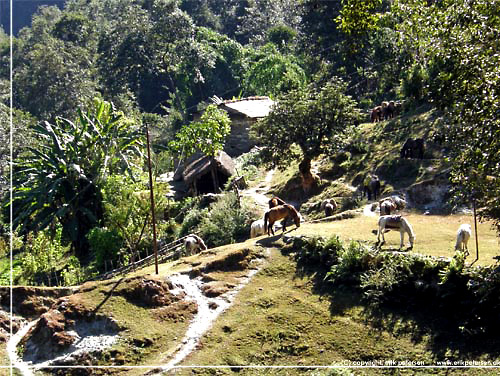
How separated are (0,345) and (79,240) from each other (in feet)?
57.8

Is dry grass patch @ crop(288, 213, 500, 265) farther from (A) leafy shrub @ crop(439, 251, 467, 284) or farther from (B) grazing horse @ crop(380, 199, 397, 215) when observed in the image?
(A) leafy shrub @ crop(439, 251, 467, 284)

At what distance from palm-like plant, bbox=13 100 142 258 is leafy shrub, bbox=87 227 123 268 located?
2.60 m

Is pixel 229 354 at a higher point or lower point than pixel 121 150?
lower

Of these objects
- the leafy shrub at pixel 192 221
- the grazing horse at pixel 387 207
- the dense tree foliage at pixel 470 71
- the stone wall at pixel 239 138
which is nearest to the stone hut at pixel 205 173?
the stone wall at pixel 239 138

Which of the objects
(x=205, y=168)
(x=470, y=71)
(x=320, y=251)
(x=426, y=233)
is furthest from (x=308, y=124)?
(x=470, y=71)

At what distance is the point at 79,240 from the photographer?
36.9 m

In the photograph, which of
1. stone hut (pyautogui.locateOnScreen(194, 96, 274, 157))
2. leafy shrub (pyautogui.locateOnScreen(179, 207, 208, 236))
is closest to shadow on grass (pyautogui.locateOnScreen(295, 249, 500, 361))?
leafy shrub (pyautogui.locateOnScreen(179, 207, 208, 236))

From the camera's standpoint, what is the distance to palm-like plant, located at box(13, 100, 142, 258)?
35.2m

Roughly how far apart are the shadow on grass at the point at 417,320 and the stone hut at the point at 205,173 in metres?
19.2

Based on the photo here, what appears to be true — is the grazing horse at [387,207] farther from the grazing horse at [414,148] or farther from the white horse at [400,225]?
the grazing horse at [414,148]

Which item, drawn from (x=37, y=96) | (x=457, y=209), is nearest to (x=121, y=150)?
(x=457, y=209)

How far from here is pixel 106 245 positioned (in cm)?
3241

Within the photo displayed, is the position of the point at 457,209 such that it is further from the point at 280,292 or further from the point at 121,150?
the point at 121,150

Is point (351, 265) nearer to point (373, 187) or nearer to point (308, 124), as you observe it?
point (373, 187)
